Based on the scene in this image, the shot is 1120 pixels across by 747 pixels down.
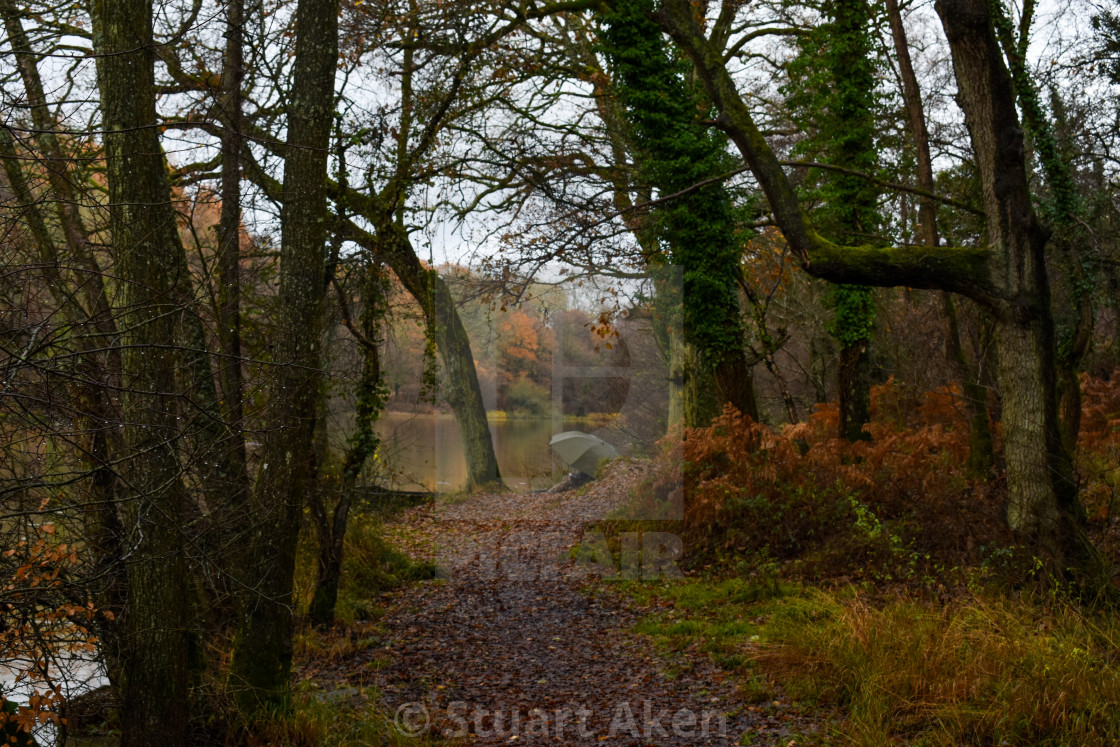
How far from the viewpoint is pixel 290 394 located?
5.13m

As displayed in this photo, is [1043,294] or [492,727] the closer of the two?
[492,727]

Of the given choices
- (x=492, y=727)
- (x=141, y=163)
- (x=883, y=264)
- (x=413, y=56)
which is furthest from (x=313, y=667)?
(x=413, y=56)

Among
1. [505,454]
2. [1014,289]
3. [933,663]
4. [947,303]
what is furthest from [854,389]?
[933,663]

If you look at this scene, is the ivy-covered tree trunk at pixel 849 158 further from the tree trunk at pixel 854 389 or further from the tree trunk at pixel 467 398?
the tree trunk at pixel 467 398

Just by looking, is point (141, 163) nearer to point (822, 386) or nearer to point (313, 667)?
point (313, 667)

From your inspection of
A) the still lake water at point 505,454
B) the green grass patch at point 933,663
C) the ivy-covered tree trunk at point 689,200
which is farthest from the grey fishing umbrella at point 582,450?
the green grass patch at point 933,663

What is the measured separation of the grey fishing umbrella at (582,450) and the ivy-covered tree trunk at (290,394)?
5913 mm

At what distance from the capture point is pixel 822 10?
12.3 m

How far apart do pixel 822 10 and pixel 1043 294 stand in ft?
26.0

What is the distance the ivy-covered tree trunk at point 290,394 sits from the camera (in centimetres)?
504

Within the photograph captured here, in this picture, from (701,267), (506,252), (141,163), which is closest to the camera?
(141,163)

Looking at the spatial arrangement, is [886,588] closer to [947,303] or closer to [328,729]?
[947,303]

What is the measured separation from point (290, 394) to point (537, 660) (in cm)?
286

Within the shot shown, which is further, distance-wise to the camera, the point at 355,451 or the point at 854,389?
the point at 854,389
